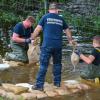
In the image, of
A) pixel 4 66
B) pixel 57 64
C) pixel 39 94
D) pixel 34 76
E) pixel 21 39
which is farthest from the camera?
pixel 4 66

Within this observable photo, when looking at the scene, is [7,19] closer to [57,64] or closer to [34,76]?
[34,76]

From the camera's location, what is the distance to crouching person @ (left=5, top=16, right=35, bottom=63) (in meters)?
11.3

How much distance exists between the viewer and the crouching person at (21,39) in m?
11.3

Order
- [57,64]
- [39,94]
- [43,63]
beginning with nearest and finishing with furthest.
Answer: [39,94] < [43,63] < [57,64]

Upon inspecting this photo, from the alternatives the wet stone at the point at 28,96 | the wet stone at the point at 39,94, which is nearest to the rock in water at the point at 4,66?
the wet stone at the point at 39,94

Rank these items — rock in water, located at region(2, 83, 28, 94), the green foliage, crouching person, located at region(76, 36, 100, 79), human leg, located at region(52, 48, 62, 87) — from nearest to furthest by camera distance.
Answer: rock in water, located at region(2, 83, 28, 94), human leg, located at region(52, 48, 62, 87), crouching person, located at region(76, 36, 100, 79), the green foliage

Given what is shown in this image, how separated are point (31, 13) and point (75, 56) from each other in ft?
29.9

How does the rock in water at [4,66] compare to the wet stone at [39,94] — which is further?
the rock in water at [4,66]

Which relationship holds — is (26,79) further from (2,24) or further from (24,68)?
(2,24)

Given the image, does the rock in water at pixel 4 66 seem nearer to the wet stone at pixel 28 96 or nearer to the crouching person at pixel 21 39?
the crouching person at pixel 21 39

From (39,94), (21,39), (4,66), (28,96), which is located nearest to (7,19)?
(4,66)

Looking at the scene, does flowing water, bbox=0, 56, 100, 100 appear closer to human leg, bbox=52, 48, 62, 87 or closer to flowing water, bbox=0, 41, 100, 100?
flowing water, bbox=0, 41, 100, 100

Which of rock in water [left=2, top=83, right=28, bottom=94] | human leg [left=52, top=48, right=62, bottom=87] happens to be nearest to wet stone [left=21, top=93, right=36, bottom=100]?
rock in water [left=2, top=83, right=28, bottom=94]

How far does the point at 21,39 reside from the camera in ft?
36.2
